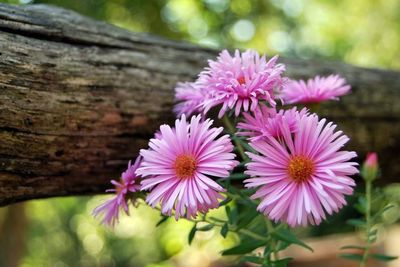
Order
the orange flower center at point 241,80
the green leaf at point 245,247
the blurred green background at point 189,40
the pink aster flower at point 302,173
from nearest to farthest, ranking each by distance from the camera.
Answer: the pink aster flower at point 302,173, the orange flower center at point 241,80, the green leaf at point 245,247, the blurred green background at point 189,40

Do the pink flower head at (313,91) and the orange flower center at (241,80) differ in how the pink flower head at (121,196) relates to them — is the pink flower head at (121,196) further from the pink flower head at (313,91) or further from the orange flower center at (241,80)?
the pink flower head at (313,91)

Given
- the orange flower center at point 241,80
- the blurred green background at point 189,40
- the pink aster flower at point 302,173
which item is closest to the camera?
the pink aster flower at point 302,173

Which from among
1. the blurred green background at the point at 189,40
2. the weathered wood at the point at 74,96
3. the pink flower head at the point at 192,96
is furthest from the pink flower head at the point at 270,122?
the blurred green background at the point at 189,40

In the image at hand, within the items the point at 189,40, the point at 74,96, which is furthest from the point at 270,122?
the point at 189,40

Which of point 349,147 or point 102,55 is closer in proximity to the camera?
point 102,55

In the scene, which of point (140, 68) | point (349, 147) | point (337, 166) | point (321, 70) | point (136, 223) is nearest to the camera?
point (337, 166)

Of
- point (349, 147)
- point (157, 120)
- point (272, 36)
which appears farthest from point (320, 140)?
point (272, 36)

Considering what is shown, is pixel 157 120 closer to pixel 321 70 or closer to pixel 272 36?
pixel 321 70

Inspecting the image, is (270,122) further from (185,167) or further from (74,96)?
(74,96)
